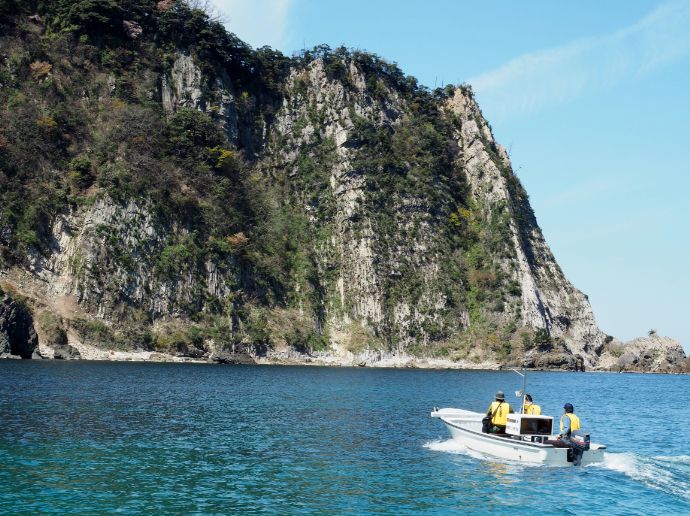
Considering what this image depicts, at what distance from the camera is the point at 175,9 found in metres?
127

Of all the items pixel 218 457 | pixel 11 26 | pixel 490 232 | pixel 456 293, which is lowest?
pixel 218 457

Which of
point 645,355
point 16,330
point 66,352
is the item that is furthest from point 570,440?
point 645,355

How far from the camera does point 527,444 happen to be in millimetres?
31469

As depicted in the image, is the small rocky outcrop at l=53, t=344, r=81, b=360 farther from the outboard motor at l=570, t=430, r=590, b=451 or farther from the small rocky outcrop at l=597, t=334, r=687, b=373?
the small rocky outcrop at l=597, t=334, r=687, b=373

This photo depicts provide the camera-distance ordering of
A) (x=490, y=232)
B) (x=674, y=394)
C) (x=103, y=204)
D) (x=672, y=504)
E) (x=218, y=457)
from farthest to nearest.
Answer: (x=490, y=232)
(x=103, y=204)
(x=674, y=394)
(x=218, y=457)
(x=672, y=504)

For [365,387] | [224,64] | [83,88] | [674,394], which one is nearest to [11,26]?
[83,88]

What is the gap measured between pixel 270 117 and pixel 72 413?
108563 millimetres

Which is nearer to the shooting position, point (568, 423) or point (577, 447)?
point (577, 447)

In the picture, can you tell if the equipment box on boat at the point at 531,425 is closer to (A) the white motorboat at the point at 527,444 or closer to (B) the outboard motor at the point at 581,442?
(A) the white motorboat at the point at 527,444

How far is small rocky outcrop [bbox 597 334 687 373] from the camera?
145750 mm

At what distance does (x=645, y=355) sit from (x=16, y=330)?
418ft

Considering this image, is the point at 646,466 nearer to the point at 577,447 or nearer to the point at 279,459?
the point at 577,447

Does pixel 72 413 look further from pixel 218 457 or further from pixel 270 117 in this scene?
pixel 270 117

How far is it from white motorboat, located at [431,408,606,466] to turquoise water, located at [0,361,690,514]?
53 cm
